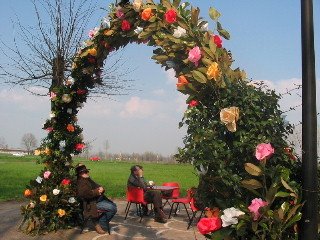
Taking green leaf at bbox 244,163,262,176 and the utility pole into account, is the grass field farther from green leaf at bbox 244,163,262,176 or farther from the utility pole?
the utility pole

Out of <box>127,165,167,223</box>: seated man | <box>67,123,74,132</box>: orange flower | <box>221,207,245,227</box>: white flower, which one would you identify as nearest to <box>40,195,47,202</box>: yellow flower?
<box>67,123,74,132</box>: orange flower

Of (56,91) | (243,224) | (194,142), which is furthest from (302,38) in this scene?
(56,91)

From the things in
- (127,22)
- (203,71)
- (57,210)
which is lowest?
(57,210)

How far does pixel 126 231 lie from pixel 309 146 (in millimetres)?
5381

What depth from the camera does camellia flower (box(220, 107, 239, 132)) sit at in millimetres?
3520

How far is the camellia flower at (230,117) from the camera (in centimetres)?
352

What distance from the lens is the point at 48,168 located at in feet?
25.6

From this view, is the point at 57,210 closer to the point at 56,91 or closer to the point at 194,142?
the point at 56,91

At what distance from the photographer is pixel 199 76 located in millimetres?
3844

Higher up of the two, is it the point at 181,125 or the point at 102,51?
the point at 102,51

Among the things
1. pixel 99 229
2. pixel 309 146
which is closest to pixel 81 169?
pixel 99 229

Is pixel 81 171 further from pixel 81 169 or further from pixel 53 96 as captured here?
pixel 53 96

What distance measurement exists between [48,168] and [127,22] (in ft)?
12.6

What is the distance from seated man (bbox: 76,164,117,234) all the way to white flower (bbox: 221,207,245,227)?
437 centimetres
